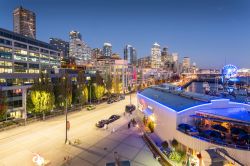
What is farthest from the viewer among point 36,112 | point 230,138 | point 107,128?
point 36,112

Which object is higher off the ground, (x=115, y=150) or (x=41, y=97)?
(x=41, y=97)

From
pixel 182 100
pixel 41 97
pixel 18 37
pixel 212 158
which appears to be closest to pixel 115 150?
pixel 182 100

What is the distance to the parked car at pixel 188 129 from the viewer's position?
23731mm

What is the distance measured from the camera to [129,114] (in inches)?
2152

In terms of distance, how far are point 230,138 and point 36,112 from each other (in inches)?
1606

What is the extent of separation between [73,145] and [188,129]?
675 inches

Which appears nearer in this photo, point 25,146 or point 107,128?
point 25,146

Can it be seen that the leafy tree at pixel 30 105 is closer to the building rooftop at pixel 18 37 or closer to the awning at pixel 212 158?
the awning at pixel 212 158

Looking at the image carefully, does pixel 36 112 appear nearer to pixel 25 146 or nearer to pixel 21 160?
pixel 25 146

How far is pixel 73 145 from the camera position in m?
30.7

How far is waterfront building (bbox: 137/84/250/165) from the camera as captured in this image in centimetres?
2005

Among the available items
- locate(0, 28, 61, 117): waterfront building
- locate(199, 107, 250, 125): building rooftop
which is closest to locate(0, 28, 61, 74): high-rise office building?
locate(0, 28, 61, 117): waterfront building

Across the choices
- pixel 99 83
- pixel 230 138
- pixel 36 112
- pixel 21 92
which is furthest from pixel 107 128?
pixel 99 83

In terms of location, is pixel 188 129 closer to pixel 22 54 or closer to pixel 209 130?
pixel 209 130
